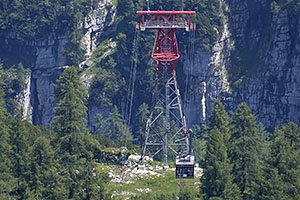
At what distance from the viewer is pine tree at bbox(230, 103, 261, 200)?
302 ft

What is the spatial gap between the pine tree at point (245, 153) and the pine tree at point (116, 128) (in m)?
53.0

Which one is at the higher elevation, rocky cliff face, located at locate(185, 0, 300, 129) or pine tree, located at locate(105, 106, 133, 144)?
rocky cliff face, located at locate(185, 0, 300, 129)

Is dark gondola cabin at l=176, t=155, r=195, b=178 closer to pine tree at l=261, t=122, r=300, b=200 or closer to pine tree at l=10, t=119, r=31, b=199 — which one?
pine tree at l=261, t=122, r=300, b=200

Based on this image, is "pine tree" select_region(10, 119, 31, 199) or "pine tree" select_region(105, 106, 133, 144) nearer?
"pine tree" select_region(10, 119, 31, 199)

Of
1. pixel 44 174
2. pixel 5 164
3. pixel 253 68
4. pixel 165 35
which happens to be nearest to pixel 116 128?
pixel 253 68

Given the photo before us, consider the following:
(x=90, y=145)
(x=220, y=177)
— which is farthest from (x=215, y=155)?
(x=90, y=145)

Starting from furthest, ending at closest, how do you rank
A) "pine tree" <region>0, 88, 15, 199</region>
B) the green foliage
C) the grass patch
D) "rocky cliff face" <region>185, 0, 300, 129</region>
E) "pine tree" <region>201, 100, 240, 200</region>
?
"rocky cliff face" <region>185, 0, 300, 129</region> → the green foliage → the grass patch → "pine tree" <region>0, 88, 15, 199</region> → "pine tree" <region>201, 100, 240, 200</region>

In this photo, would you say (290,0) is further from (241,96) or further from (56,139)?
(56,139)

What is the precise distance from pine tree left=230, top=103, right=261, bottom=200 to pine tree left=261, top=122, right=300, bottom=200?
9.17 ft

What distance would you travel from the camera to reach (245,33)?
156 meters

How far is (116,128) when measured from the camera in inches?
5984

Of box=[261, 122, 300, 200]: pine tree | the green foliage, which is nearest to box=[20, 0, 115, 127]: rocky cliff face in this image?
the green foliage

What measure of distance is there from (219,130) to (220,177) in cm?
747

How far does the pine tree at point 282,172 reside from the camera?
86188 mm
